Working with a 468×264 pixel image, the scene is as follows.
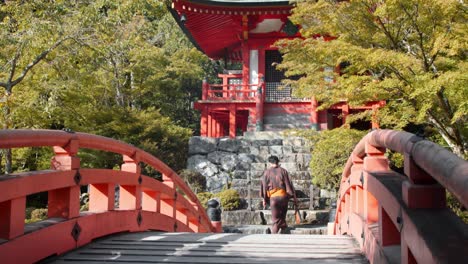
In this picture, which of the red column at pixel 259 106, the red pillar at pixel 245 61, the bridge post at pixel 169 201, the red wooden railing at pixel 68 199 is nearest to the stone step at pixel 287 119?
the red column at pixel 259 106

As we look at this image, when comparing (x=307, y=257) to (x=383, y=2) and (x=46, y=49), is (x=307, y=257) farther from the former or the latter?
(x=46, y=49)

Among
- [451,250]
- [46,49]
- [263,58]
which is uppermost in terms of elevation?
[263,58]

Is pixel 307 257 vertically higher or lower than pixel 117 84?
lower

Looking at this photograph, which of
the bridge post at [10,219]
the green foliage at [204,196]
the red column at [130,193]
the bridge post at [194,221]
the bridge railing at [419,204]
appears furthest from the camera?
the green foliage at [204,196]

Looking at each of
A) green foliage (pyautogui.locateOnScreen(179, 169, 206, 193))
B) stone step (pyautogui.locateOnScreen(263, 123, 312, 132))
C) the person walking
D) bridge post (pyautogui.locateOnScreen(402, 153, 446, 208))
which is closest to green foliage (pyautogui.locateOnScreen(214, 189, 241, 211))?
green foliage (pyautogui.locateOnScreen(179, 169, 206, 193))

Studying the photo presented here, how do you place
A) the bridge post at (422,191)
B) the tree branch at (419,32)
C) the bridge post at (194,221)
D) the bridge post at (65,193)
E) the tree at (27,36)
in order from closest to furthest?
the bridge post at (422,191)
the bridge post at (65,193)
the tree branch at (419,32)
the bridge post at (194,221)
the tree at (27,36)

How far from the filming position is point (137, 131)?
16.5 meters

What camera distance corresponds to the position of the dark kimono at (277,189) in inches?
281

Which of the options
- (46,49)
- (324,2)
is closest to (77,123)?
(46,49)

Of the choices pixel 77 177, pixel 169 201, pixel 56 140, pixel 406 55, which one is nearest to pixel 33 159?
pixel 169 201

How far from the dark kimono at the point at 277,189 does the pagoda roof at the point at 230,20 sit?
8976 mm

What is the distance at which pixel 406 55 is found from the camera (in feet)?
20.1

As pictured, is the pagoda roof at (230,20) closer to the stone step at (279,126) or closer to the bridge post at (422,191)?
the stone step at (279,126)

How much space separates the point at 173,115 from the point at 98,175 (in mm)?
26921
